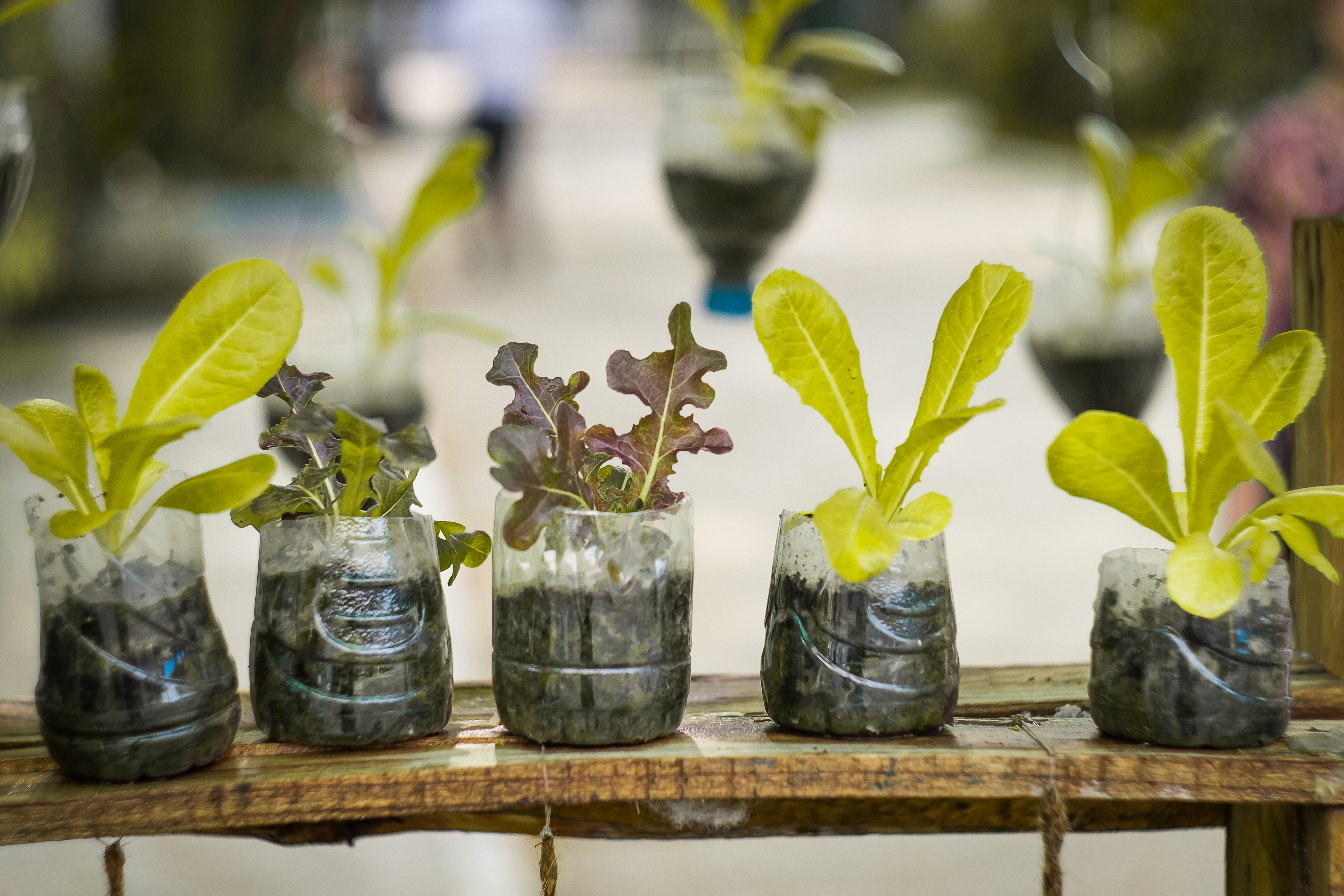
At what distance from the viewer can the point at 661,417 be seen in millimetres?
574

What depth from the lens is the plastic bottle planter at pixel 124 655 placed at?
53 centimetres

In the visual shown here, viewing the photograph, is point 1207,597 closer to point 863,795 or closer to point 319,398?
point 863,795

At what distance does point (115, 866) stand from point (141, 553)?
17 centimetres

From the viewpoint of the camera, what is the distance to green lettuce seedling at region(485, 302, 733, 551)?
1.83ft

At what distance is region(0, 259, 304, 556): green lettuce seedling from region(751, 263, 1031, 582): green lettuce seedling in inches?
8.6

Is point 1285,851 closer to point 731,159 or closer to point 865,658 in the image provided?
point 865,658

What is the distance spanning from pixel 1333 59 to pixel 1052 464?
112cm

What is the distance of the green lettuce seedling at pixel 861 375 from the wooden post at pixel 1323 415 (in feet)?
0.83

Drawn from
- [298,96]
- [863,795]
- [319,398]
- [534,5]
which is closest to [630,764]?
[863,795]

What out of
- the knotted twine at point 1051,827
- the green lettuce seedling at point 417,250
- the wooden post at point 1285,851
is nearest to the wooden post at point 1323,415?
the wooden post at point 1285,851

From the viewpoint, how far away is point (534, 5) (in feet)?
13.6

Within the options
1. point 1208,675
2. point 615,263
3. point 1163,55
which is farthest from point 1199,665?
point 1163,55

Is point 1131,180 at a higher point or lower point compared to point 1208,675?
higher

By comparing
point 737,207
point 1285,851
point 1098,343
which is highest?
point 737,207
